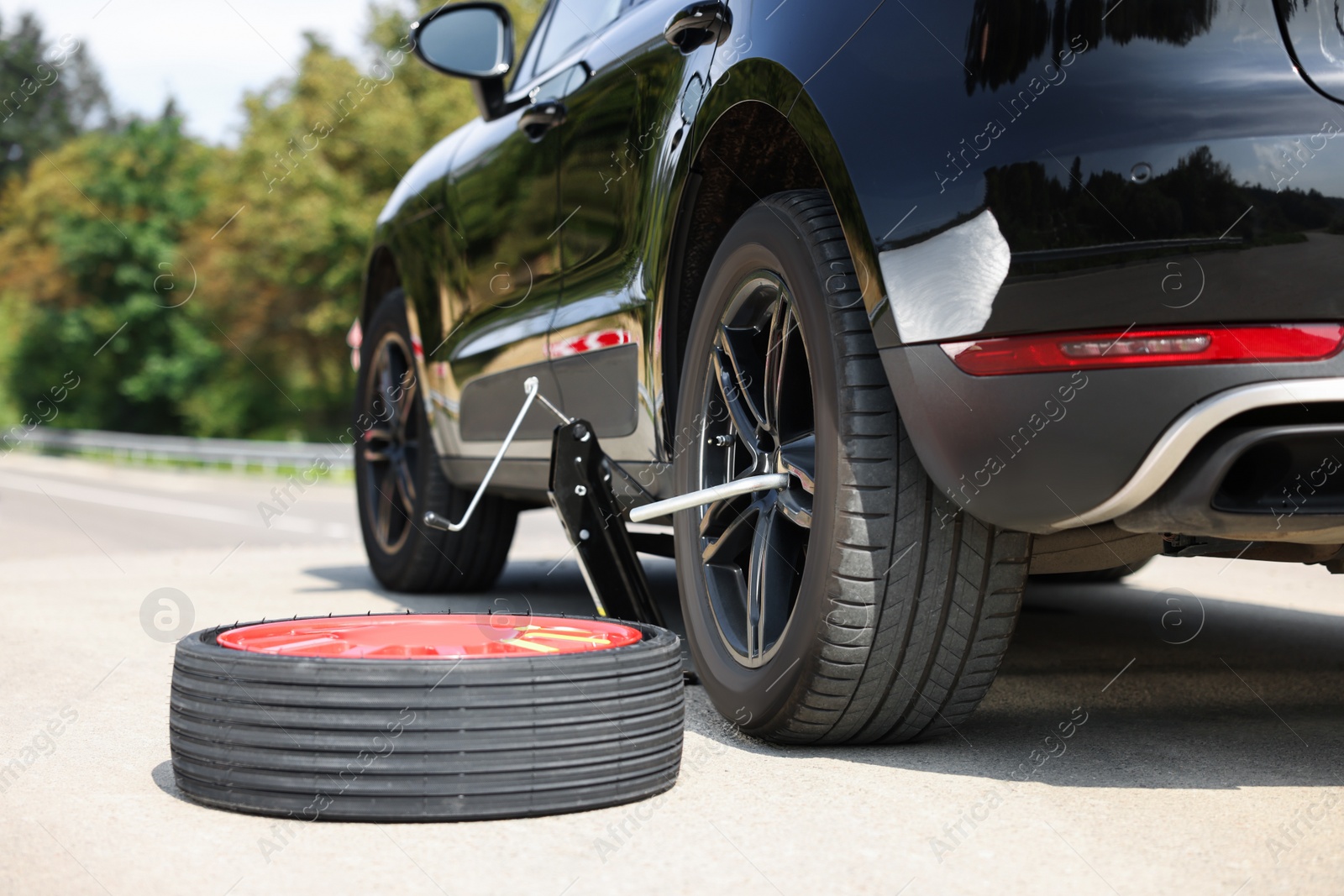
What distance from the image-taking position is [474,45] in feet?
14.3

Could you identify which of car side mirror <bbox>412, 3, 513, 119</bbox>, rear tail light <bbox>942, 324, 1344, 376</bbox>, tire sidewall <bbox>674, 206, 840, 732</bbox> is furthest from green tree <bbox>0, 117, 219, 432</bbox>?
rear tail light <bbox>942, 324, 1344, 376</bbox>

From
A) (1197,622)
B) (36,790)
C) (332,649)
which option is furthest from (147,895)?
(1197,622)

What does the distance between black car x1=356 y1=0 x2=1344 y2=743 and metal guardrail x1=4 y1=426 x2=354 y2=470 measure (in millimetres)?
17372

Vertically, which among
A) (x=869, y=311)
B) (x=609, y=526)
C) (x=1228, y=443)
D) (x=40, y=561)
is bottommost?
(x=40, y=561)

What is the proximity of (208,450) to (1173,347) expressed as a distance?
2772 cm

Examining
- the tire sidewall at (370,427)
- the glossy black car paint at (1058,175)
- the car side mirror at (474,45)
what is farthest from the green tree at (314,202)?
the glossy black car paint at (1058,175)

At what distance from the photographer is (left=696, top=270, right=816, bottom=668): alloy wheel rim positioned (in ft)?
9.03

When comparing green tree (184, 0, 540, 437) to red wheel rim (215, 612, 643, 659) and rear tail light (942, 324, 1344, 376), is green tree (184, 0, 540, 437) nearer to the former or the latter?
red wheel rim (215, 612, 643, 659)

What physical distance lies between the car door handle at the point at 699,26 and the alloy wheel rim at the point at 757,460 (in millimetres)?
523

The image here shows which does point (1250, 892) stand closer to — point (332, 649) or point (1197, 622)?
point (332, 649)

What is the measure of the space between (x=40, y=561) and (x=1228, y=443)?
6487 mm

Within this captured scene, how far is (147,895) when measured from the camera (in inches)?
72.3

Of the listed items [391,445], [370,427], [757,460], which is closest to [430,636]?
[757,460]

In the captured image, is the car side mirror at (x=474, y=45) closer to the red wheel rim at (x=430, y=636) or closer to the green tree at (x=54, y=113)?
the red wheel rim at (x=430, y=636)
